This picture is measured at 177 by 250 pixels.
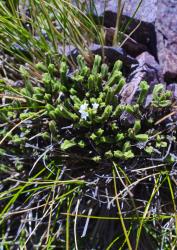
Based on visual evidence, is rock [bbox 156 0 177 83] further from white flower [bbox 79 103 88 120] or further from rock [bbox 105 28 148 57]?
white flower [bbox 79 103 88 120]

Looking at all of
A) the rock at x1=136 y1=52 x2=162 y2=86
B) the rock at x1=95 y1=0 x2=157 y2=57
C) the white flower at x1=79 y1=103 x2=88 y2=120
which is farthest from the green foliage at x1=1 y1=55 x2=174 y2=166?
the rock at x1=95 y1=0 x2=157 y2=57

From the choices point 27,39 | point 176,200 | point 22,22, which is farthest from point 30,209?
point 22,22

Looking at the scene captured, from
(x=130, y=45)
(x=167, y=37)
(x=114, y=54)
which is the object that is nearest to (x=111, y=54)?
(x=114, y=54)

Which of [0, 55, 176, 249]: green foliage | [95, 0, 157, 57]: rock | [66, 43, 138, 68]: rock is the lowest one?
[0, 55, 176, 249]: green foliage

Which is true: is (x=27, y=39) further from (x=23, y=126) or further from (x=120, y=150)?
(x=120, y=150)

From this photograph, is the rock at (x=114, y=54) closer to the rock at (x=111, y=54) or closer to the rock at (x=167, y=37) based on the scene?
the rock at (x=111, y=54)

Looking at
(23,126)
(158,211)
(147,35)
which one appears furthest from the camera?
(147,35)

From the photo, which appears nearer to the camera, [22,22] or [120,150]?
[120,150]

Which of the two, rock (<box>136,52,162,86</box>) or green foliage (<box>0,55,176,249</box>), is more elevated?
rock (<box>136,52,162,86</box>)
